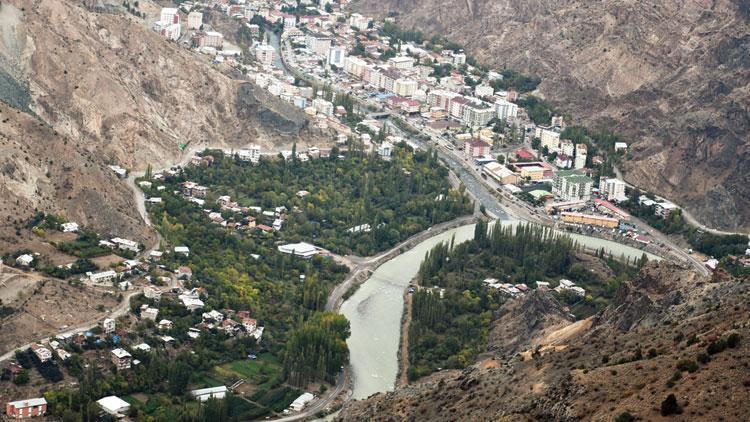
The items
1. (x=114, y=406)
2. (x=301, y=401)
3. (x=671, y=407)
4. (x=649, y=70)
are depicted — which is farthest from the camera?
(x=649, y=70)

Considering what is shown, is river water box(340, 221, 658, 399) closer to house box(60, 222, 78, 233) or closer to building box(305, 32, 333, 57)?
house box(60, 222, 78, 233)

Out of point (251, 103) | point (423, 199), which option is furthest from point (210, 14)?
point (423, 199)

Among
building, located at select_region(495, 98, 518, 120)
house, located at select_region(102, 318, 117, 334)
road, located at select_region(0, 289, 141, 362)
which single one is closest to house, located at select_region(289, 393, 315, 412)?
house, located at select_region(102, 318, 117, 334)

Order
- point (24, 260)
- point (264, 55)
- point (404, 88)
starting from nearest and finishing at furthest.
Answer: point (24, 260) < point (404, 88) < point (264, 55)

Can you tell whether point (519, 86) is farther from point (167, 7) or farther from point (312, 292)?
point (312, 292)

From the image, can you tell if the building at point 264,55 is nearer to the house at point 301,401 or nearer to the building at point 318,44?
the building at point 318,44

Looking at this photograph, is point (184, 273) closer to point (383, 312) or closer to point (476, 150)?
point (383, 312)

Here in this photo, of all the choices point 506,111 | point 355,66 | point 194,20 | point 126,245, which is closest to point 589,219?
point 506,111
